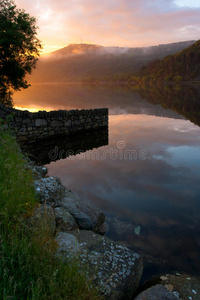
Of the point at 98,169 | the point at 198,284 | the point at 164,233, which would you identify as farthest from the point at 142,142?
the point at 198,284

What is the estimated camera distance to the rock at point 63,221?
3854 millimetres

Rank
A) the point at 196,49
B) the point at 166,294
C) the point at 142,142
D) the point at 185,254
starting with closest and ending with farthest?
the point at 166,294
the point at 185,254
the point at 142,142
the point at 196,49

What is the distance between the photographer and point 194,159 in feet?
30.4

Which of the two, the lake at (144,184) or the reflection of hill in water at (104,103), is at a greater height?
the reflection of hill in water at (104,103)

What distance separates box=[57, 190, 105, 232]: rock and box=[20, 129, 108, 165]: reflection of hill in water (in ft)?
16.2

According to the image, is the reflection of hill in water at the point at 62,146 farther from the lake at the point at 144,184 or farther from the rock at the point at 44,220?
the rock at the point at 44,220

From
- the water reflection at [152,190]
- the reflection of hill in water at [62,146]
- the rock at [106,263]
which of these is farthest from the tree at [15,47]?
the rock at [106,263]

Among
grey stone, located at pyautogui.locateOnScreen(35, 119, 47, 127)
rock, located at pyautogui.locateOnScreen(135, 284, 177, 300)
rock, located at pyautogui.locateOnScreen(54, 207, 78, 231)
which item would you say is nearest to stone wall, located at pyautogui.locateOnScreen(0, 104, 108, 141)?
grey stone, located at pyautogui.locateOnScreen(35, 119, 47, 127)

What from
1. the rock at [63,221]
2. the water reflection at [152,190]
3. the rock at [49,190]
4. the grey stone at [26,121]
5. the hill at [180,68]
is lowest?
the water reflection at [152,190]

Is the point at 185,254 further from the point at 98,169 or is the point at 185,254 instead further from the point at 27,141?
the point at 27,141

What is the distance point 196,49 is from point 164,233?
433 feet

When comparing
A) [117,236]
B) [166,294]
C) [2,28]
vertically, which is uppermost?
[2,28]

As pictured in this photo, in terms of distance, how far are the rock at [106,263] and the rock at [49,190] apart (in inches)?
43.3

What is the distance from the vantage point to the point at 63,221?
3.91 meters
